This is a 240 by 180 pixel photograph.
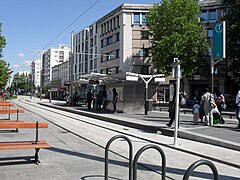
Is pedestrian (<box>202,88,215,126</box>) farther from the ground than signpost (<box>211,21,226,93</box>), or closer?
closer

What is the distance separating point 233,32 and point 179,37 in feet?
22.3

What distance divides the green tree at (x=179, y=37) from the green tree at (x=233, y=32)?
11.9ft

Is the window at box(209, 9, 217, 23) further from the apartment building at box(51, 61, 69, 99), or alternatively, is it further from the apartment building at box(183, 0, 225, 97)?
the apartment building at box(51, 61, 69, 99)

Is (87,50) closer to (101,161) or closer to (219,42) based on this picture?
(219,42)

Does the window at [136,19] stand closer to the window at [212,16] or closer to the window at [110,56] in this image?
the window at [110,56]

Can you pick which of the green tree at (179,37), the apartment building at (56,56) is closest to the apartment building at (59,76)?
the apartment building at (56,56)

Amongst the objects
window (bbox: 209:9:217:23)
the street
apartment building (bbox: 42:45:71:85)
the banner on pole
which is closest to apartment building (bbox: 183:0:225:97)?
window (bbox: 209:9:217:23)

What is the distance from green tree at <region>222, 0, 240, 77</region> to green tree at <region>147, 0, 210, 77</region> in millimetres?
3620

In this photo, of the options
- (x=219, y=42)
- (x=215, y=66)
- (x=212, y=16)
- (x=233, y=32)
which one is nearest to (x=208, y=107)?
(x=219, y=42)

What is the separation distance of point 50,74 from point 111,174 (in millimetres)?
134856

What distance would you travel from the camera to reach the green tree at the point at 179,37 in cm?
4234

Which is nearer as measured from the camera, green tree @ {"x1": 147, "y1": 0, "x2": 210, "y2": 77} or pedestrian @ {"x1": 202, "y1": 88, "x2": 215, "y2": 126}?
pedestrian @ {"x1": 202, "y1": 88, "x2": 215, "y2": 126}

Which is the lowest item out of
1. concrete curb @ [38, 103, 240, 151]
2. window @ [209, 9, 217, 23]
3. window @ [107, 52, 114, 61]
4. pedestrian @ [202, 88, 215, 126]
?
concrete curb @ [38, 103, 240, 151]

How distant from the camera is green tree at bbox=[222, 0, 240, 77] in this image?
1559 inches
